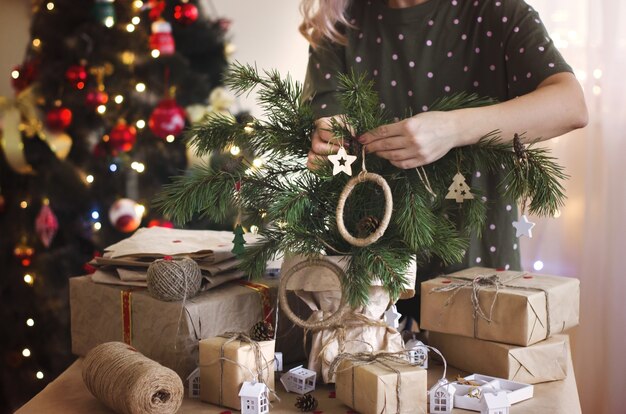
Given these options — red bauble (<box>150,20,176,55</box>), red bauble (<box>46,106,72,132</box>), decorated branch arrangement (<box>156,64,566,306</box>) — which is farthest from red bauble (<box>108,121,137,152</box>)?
decorated branch arrangement (<box>156,64,566,306</box>)

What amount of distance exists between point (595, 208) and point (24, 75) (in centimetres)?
193

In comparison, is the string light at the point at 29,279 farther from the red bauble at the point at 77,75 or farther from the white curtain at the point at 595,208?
the white curtain at the point at 595,208

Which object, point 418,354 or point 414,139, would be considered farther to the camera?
point 418,354

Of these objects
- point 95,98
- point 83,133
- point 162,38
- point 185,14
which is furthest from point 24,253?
point 185,14

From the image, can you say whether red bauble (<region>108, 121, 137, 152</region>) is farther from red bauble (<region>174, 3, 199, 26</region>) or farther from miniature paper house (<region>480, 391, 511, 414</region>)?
miniature paper house (<region>480, 391, 511, 414</region>)

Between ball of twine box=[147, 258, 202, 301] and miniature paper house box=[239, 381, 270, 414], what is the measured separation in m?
0.19

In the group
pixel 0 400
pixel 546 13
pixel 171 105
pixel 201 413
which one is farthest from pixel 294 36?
pixel 201 413

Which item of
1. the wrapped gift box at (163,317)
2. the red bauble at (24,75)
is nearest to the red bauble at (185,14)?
the red bauble at (24,75)

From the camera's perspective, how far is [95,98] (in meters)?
2.46

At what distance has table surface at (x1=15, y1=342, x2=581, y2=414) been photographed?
0.83 metres

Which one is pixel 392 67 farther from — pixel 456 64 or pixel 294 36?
pixel 294 36

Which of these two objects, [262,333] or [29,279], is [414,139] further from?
[29,279]

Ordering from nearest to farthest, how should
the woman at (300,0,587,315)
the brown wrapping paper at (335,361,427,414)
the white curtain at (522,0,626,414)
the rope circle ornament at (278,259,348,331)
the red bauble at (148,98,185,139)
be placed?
the brown wrapping paper at (335,361,427,414), the rope circle ornament at (278,259,348,331), the woman at (300,0,587,315), the white curtain at (522,0,626,414), the red bauble at (148,98,185,139)

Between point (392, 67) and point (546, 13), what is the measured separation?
0.92 meters
